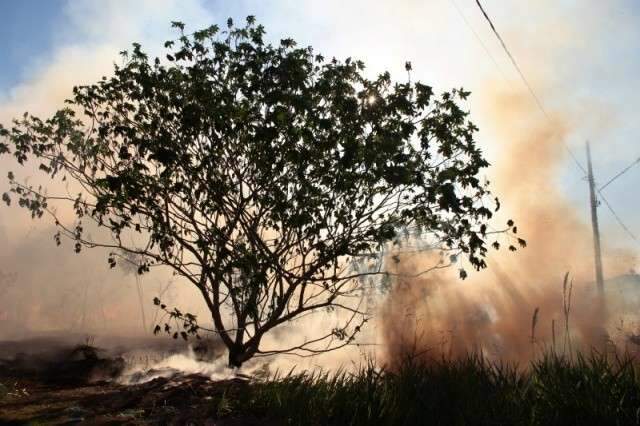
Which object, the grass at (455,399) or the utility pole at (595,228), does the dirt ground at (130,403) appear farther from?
the utility pole at (595,228)

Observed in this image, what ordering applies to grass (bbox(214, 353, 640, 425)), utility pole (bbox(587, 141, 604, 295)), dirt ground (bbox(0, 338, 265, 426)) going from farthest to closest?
utility pole (bbox(587, 141, 604, 295)) < dirt ground (bbox(0, 338, 265, 426)) < grass (bbox(214, 353, 640, 425))

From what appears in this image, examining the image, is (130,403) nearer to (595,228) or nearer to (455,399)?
(455,399)

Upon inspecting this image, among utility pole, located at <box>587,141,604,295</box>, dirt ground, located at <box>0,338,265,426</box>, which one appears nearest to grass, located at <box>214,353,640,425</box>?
dirt ground, located at <box>0,338,265,426</box>

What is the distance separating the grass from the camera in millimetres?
6465

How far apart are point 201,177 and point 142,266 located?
8.48ft

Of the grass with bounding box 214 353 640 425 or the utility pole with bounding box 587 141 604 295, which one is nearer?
the grass with bounding box 214 353 640 425

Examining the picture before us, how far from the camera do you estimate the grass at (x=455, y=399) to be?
646cm

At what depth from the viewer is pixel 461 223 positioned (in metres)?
12.0

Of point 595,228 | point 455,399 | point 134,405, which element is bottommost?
point 134,405

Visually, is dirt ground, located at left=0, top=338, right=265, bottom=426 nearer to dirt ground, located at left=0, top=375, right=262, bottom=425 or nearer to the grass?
dirt ground, located at left=0, top=375, right=262, bottom=425

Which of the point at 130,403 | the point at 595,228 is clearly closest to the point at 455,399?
the point at 130,403

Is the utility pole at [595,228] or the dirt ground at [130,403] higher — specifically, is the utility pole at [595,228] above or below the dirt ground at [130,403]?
above

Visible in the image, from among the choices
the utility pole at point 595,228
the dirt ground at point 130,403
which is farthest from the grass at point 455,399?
the utility pole at point 595,228

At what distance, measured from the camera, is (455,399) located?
7285 millimetres
